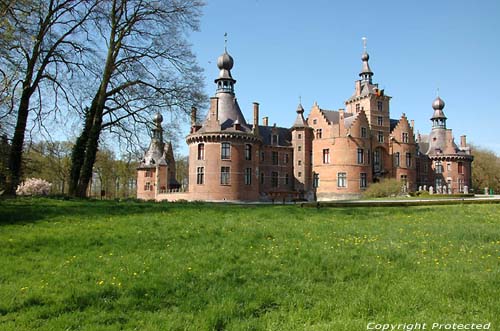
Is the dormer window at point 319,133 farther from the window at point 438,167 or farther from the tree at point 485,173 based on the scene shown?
the tree at point 485,173

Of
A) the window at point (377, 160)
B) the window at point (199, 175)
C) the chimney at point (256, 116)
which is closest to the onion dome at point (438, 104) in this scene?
the window at point (377, 160)

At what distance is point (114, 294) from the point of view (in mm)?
5805

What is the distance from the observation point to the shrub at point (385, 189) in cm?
4116

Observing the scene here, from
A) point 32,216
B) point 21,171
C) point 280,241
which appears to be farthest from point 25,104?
point 280,241

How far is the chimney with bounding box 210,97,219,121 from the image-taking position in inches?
1539

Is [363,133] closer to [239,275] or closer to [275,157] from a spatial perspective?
[275,157]

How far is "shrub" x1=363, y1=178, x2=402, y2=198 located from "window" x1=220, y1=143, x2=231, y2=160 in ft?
49.8

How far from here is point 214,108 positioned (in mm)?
39125

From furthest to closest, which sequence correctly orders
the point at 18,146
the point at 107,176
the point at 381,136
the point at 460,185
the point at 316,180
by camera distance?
the point at 107,176, the point at 460,185, the point at 381,136, the point at 316,180, the point at 18,146

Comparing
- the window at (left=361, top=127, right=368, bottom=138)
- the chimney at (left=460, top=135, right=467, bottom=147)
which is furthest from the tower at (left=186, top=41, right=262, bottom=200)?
the chimney at (left=460, top=135, right=467, bottom=147)

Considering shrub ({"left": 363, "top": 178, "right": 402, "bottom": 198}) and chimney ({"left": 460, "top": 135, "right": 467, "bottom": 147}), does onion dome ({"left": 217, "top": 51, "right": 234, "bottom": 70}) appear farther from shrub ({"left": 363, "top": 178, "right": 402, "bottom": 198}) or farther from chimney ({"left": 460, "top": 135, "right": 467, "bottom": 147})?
chimney ({"left": 460, "top": 135, "right": 467, "bottom": 147})

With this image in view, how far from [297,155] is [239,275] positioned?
1691 inches

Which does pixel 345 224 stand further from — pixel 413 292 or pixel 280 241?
pixel 413 292

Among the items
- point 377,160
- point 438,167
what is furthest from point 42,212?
point 438,167
